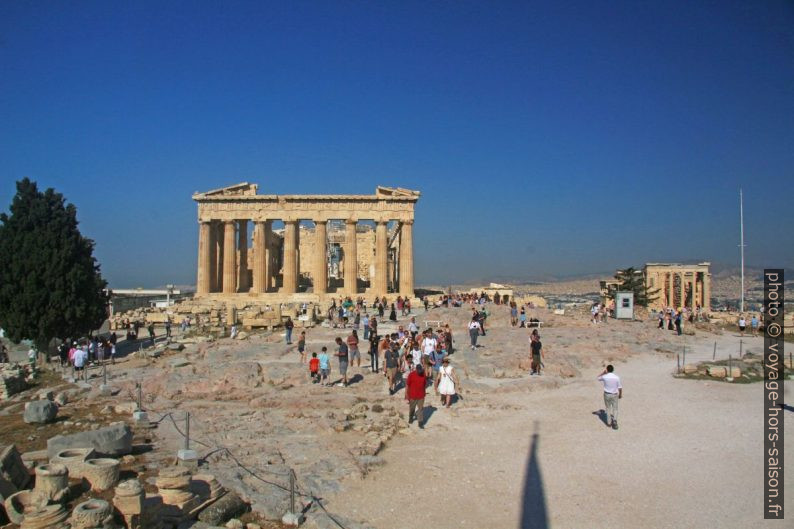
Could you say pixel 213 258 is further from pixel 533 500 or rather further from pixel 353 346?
pixel 533 500

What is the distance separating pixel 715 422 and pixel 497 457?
5.84 m

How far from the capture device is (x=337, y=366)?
69.3 feet

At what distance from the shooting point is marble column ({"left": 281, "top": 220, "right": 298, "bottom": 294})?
45.3 metres

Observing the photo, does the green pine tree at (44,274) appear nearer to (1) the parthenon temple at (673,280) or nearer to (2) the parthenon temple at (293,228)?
(2) the parthenon temple at (293,228)

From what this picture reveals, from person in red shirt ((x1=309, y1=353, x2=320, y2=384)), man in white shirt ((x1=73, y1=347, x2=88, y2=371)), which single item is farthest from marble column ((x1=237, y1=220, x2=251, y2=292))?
person in red shirt ((x1=309, y1=353, x2=320, y2=384))

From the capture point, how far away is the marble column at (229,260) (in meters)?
45.6

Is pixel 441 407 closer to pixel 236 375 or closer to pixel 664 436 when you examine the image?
pixel 664 436

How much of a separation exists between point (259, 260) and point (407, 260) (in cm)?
1135

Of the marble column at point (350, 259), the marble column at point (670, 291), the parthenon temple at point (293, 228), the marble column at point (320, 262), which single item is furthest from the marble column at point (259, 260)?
the marble column at point (670, 291)

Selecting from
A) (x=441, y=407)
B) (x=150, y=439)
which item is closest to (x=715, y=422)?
(x=441, y=407)

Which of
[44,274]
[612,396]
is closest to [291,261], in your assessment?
[44,274]

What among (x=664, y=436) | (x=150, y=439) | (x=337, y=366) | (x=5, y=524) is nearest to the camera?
(x=5, y=524)

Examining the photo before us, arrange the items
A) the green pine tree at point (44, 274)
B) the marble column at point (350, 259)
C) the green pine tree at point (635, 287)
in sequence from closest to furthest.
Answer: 1. the green pine tree at point (44, 274)
2. the marble column at point (350, 259)
3. the green pine tree at point (635, 287)

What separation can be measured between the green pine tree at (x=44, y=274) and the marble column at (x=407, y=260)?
2133 centimetres
